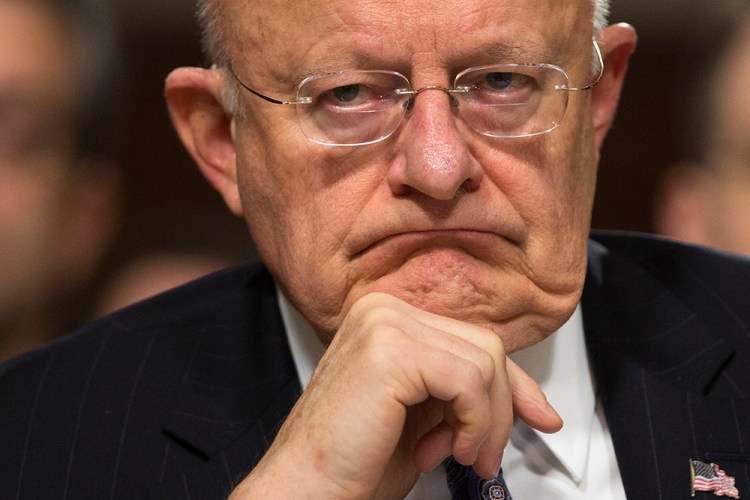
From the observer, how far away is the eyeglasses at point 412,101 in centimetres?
249

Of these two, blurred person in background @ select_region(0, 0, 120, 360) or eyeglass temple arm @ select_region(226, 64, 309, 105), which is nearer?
eyeglass temple arm @ select_region(226, 64, 309, 105)

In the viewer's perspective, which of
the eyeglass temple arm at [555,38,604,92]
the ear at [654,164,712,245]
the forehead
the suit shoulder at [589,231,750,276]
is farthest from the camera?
the ear at [654,164,712,245]

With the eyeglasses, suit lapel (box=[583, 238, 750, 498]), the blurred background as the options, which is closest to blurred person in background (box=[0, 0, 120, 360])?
the blurred background

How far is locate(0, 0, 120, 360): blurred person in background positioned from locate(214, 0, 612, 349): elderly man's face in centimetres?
139

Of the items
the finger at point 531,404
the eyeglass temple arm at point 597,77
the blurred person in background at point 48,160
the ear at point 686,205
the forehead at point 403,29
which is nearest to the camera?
the finger at point 531,404

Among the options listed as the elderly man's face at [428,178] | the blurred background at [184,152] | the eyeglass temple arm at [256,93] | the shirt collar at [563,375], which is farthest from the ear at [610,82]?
the blurred background at [184,152]

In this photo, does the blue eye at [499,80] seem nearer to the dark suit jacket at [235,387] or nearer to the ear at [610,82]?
the ear at [610,82]

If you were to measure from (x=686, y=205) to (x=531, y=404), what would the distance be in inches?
87.2

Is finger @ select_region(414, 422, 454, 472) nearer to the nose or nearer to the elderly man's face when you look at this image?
the elderly man's face

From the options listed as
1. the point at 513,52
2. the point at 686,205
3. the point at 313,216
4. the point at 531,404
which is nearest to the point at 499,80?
the point at 513,52

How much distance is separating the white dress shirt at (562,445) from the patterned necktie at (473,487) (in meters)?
0.14

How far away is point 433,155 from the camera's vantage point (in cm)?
238

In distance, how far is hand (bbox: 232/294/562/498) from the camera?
2.22m

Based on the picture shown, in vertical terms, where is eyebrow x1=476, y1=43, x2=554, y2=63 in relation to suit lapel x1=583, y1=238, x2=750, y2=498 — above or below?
above
